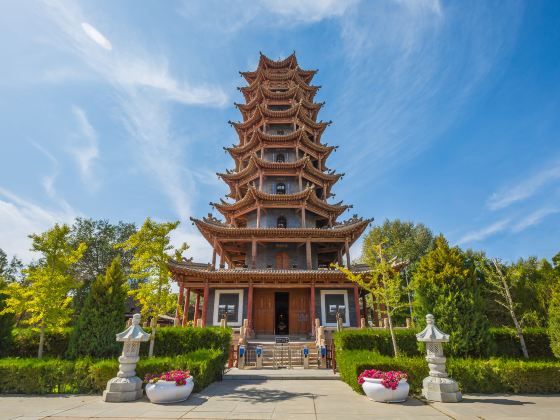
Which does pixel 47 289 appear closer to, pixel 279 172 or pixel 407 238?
pixel 279 172

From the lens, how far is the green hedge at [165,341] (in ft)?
40.8

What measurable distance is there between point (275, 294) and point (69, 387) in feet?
50.0

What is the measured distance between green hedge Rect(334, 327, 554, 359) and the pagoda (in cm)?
698

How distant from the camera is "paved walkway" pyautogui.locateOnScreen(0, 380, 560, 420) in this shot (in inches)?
265

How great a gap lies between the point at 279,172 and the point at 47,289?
19009mm

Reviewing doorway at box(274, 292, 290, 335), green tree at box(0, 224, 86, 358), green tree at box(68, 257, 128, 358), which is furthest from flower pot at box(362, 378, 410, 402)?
doorway at box(274, 292, 290, 335)

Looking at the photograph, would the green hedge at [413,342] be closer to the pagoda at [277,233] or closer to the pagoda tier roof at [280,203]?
the pagoda at [277,233]

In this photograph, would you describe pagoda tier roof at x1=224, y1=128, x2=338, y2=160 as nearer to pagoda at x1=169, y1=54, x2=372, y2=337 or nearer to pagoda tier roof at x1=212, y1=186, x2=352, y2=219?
pagoda at x1=169, y1=54, x2=372, y2=337

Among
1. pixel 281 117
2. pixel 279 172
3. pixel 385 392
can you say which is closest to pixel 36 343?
pixel 385 392

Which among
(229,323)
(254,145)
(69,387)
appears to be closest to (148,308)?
(69,387)

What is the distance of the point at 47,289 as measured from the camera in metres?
11.6

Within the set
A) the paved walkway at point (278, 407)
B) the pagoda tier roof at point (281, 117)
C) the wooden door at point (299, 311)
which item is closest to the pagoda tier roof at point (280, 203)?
the wooden door at point (299, 311)

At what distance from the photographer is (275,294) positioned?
919 inches

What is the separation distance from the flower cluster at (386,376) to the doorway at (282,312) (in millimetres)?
14401
